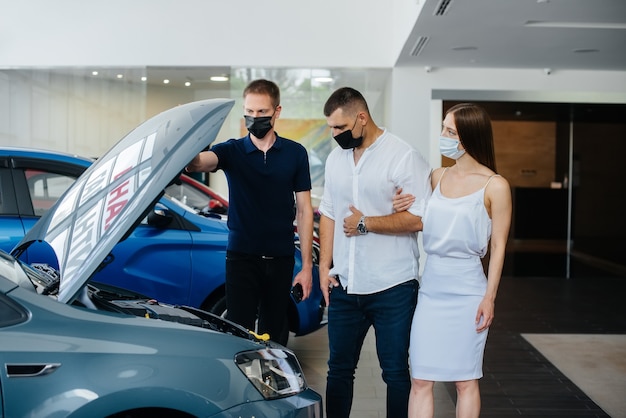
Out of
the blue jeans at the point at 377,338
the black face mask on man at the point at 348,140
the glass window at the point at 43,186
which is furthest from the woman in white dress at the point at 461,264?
the glass window at the point at 43,186

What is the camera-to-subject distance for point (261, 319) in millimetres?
4570

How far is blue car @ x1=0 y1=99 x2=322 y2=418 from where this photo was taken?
2.61 m

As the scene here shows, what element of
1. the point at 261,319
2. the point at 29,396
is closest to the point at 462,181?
the point at 261,319

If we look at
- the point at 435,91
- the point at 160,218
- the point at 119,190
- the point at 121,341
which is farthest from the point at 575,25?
the point at 121,341

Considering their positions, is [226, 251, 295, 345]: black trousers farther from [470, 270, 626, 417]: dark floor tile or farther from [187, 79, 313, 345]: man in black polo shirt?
[470, 270, 626, 417]: dark floor tile

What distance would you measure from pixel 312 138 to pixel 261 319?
8487mm

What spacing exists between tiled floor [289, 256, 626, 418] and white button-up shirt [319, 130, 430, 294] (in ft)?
4.89

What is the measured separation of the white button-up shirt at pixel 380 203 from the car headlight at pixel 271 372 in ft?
2.89

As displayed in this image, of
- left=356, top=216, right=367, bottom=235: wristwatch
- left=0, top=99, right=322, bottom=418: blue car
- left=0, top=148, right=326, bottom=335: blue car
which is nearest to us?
left=0, top=99, right=322, bottom=418: blue car

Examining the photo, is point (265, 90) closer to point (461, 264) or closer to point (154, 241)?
point (461, 264)

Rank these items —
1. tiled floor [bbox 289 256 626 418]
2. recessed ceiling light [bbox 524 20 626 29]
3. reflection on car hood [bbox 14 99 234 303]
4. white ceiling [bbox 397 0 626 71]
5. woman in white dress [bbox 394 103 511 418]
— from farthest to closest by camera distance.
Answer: recessed ceiling light [bbox 524 20 626 29]
white ceiling [bbox 397 0 626 71]
tiled floor [bbox 289 256 626 418]
woman in white dress [bbox 394 103 511 418]
reflection on car hood [bbox 14 99 234 303]

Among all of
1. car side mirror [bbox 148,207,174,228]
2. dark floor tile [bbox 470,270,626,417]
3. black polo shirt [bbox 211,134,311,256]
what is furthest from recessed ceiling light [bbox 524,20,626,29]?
black polo shirt [bbox 211,134,311,256]

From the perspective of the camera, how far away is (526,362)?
23.0ft

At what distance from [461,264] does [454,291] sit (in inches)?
4.9
